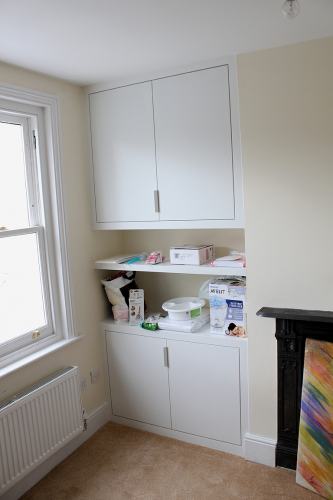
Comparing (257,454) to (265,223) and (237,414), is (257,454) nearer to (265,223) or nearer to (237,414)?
(237,414)

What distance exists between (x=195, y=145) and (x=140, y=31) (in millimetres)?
747

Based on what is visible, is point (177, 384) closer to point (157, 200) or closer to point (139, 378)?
point (139, 378)

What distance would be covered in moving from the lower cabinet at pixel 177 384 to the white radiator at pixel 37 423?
378 millimetres

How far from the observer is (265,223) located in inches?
90.4

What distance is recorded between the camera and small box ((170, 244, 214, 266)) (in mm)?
2584

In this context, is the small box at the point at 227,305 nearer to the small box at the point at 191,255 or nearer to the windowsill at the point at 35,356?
the small box at the point at 191,255

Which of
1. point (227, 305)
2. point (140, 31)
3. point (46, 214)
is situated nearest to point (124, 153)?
point (46, 214)

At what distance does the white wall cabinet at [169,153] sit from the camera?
238cm

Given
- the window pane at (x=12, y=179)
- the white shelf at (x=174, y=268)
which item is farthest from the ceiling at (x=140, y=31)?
the white shelf at (x=174, y=268)

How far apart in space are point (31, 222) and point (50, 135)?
0.55 m

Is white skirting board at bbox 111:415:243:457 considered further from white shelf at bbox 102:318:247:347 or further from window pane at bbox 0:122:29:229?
window pane at bbox 0:122:29:229

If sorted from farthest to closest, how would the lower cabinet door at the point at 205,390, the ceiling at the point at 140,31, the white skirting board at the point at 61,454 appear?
the lower cabinet door at the point at 205,390
the white skirting board at the point at 61,454
the ceiling at the point at 140,31

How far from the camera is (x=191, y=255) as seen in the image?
8.53 ft

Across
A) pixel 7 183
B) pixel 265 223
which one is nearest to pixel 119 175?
pixel 7 183
